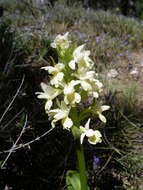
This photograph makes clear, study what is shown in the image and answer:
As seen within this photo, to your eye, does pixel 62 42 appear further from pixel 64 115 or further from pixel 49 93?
pixel 64 115

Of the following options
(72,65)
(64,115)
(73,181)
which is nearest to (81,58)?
(72,65)

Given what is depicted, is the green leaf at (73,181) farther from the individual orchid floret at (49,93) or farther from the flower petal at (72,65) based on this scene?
the flower petal at (72,65)

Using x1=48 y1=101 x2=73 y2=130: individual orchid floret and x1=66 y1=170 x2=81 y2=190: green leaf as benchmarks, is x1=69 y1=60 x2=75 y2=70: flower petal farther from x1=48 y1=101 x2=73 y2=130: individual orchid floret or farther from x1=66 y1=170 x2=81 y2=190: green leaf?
x1=66 y1=170 x2=81 y2=190: green leaf

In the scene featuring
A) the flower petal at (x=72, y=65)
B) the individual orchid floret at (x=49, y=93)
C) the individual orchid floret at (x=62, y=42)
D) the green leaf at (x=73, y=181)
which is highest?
the individual orchid floret at (x=62, y=42)

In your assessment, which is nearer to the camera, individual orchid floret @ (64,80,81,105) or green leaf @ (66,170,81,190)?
individual orchid floret @ (64,80,81,105)

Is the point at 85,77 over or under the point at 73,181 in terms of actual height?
over

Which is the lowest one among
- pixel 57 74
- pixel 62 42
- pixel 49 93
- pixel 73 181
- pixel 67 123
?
pixel 73 181

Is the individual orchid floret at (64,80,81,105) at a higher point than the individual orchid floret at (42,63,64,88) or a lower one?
lower

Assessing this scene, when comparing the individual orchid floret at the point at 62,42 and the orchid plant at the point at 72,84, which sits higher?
the individual orchid floret at the point at 62,42

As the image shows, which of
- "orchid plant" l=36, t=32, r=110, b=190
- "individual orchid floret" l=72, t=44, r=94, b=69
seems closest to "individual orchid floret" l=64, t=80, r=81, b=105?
"orchid plant" l=36, t=32, r=110, b=190

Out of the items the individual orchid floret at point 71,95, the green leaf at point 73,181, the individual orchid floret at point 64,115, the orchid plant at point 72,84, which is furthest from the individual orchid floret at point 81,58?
the green leaf at point 73,181

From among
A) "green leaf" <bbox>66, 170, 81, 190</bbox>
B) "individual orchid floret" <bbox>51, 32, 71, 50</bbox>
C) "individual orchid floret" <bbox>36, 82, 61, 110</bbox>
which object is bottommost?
"green leaf" <bbox>66, 170, 81, 190</bbox>
